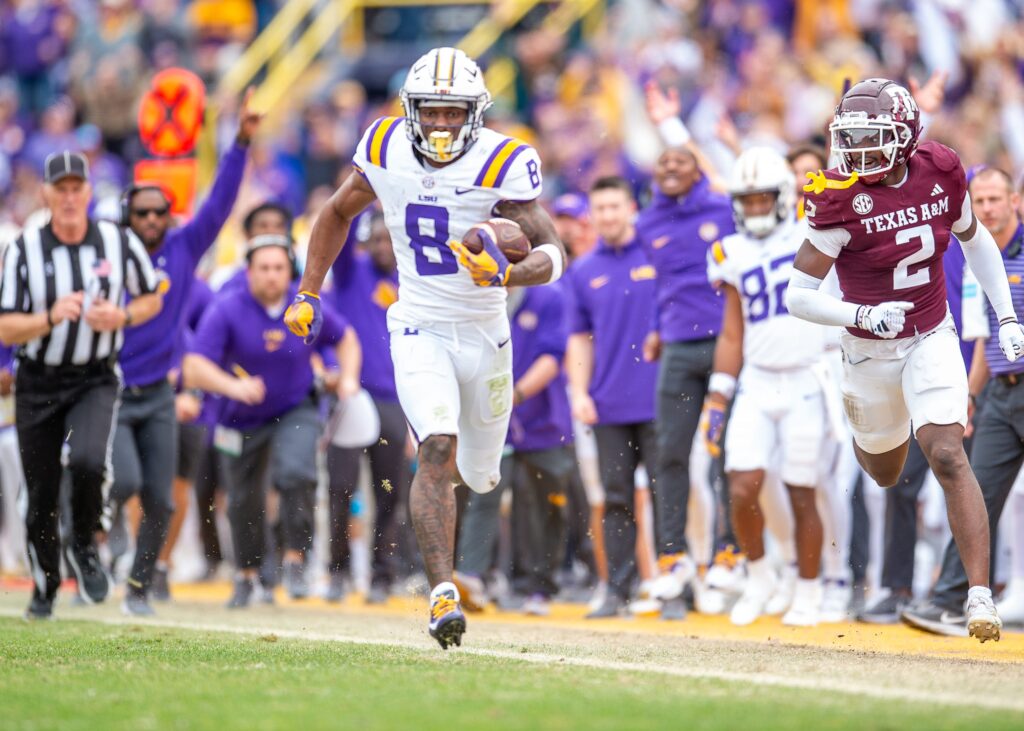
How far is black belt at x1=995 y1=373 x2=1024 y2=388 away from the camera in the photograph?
7793 mm

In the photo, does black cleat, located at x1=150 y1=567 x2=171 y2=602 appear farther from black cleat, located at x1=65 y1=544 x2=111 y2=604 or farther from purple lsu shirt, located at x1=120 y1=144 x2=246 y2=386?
black cleat, located at x1=65 y1=544 x2=111 y2=604

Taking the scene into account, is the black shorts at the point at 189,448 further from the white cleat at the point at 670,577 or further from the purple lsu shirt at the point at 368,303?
the white cleat at the point at 670,577

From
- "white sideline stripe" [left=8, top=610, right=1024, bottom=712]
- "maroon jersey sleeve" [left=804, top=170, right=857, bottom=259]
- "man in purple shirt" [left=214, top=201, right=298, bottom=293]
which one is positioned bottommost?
"white sideline stripe" [left=8, top=610, right=1024, bottom=712]

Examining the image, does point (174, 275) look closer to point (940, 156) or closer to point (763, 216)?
point (763, 216)

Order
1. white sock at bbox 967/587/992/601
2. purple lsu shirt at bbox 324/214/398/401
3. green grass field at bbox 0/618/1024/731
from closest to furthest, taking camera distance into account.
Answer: green grass field at bbox 0/618/1024/731 → white sock at bbox 967/587/992/601 → purple lsu shirt at bbox 324/214/398/401

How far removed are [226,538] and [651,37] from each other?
21.8ft

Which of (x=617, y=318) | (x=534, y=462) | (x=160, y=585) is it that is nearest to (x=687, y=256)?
(x=617, y=318)

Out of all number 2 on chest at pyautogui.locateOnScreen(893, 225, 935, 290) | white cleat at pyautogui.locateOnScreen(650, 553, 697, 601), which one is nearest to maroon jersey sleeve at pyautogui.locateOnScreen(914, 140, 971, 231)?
number 2 on chest at pyautogui.locateOnScreen(893, 225, 935, 290)

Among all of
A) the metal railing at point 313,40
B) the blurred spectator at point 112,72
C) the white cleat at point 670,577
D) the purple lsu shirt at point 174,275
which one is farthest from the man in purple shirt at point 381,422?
the blurred spectator at point 112,72

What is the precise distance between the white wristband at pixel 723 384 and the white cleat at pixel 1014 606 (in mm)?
1802

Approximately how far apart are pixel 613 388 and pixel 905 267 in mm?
3178

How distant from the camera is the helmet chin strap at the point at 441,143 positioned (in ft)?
22.2

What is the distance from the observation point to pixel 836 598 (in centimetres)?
944

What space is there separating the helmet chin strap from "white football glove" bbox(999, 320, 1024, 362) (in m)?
2.40
